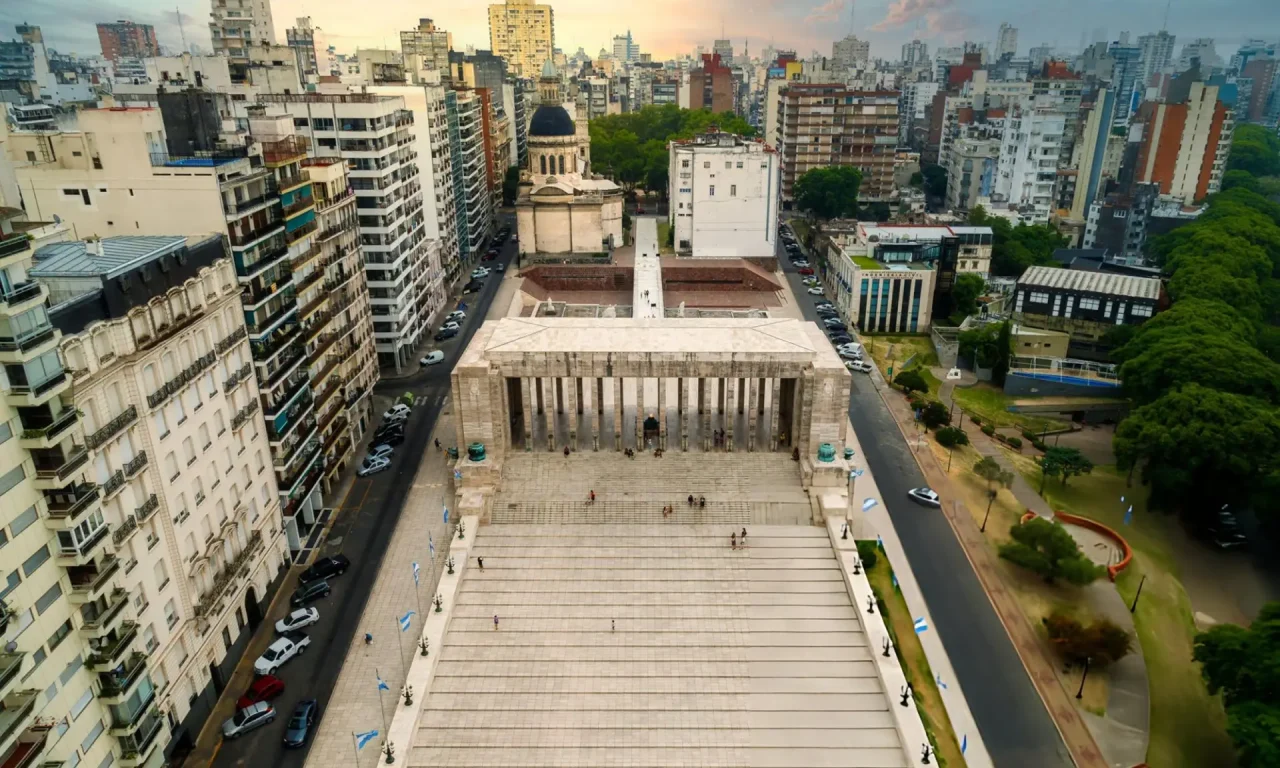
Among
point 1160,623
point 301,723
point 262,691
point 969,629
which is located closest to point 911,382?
point 1160,623

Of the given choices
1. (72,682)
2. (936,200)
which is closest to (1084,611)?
(72,682)

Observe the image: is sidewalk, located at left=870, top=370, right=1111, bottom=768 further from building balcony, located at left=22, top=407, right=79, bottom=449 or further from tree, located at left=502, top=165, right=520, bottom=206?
tree, located at left=502, top=165, right=520, bottom=206

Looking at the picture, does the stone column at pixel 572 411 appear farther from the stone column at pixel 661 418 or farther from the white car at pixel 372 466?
the white car at pixel 372 466

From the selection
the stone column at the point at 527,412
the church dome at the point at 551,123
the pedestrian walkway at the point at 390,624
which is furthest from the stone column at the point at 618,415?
the church dome at the point at 551,123

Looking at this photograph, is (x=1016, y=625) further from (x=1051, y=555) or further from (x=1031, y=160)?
(x=1031, y=160)

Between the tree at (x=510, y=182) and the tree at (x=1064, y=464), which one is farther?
the tree at (x=510, y=182)
